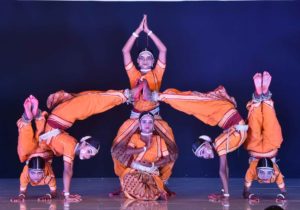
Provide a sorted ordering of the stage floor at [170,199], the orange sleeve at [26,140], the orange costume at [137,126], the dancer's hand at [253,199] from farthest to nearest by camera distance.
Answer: the orange costume at [137,126]
the orange sleeve at [26,140]
the dancer's hand at [253,199]
the stage floor at [170,199]

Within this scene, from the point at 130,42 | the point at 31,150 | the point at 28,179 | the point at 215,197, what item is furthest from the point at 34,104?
the point at 215,197

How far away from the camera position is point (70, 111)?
6.01m

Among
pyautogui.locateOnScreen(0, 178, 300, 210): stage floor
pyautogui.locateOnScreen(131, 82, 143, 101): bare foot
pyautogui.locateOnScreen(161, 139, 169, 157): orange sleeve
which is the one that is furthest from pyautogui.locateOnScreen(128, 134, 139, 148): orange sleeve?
pyautogui.locateOnScreen(0, 178, 300, 210): stage floor

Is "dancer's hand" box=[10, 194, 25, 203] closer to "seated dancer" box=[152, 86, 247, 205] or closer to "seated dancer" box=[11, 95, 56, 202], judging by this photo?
"seated dancer" box=[11, 95, 56, 202]

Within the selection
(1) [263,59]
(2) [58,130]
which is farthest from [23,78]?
(1) [263,59]

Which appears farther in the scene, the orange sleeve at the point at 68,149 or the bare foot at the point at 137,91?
the bare foot at the point at 137,91

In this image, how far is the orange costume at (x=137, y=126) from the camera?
605 cm

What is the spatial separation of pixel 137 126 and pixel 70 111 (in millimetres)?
573

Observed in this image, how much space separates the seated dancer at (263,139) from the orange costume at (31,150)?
63.5 inches

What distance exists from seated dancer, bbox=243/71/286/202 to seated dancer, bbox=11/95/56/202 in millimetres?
1626

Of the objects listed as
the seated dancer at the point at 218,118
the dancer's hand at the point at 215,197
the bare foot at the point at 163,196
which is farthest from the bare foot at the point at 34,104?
the dancer's hand at the point at 215,197

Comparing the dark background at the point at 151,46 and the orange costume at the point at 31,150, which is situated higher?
the dark background at the point at 151,46

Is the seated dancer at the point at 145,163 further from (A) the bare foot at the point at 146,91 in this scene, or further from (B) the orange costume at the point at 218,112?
(B) the orange costume at the point at 218,112

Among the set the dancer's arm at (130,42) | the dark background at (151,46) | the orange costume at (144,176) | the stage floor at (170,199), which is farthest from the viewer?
the dark background at (151,46)
